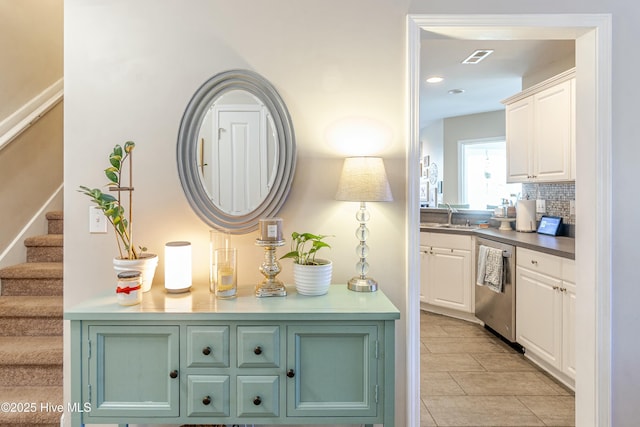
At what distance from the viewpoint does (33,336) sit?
240 centimetres

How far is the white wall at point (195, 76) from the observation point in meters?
1.88

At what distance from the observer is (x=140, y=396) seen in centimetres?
150

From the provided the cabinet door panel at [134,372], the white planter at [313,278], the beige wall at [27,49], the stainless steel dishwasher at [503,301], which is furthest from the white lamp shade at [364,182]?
the beige wall at [27,49]

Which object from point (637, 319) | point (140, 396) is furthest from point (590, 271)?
point (140, 396)

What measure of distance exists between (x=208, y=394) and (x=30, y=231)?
231 centimetres

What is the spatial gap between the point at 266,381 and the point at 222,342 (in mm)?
230

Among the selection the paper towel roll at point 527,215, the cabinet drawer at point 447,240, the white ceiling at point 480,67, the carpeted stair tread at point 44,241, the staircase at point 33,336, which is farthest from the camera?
the cabinet drawer at point 447,240

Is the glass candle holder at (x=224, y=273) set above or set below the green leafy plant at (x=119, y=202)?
below

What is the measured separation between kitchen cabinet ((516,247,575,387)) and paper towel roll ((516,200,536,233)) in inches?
25.0

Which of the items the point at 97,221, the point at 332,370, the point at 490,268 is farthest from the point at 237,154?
the point at 490,268

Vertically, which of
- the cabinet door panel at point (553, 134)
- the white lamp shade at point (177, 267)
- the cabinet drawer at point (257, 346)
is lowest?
the cabinet drawer at point (257, 346)

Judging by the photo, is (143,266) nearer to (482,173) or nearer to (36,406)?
(36,406)

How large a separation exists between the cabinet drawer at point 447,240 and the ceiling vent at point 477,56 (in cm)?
175

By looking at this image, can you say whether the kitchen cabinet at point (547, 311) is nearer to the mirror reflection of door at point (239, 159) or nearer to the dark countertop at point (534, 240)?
the dark countertop at point (534, 240)
